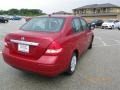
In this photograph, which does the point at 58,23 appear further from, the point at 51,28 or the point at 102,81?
the point at 102,81

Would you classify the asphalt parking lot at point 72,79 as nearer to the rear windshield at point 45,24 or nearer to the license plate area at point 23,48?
the license plate area at point 23,48

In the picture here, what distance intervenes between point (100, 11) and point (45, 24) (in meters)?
71.8

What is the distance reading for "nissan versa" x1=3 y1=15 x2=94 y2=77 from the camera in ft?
15.0

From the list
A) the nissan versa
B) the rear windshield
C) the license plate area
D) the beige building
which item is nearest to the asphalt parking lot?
the nissan versa

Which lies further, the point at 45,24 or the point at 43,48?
the point at 45,24

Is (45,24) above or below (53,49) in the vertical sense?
above

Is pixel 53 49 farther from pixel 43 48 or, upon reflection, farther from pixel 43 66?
pixel 43 66

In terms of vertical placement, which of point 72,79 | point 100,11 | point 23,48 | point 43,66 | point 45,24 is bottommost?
point 100,11

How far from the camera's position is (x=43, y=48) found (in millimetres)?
4590

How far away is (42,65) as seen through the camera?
4.55 m

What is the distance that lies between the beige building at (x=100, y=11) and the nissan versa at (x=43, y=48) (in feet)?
216

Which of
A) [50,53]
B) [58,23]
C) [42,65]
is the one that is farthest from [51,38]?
[58,23]

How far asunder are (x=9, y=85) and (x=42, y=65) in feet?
3.11

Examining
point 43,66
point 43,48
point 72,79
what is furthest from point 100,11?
point 43,66
